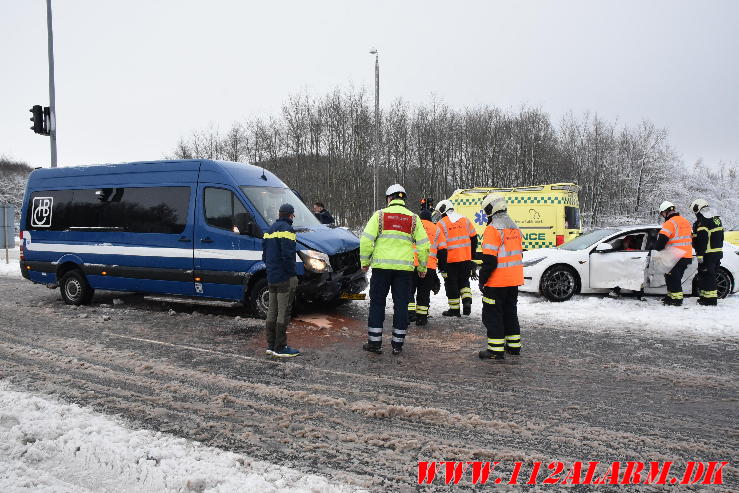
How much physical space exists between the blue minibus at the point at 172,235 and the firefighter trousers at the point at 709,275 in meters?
6.39

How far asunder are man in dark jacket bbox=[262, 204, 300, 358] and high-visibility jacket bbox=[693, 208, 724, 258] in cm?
788

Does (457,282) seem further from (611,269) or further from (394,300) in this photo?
(611,269)

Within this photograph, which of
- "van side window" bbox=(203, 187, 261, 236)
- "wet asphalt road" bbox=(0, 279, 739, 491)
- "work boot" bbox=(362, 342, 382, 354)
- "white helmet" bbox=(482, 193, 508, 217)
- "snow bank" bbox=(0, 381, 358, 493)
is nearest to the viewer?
"snow bank" bbox=(0, 381, 358, 493)

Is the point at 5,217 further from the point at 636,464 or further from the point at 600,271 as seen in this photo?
the point at 636,464

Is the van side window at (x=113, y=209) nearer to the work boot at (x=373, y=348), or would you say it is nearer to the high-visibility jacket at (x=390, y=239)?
the high-visibility jacket at (x=390, y=239)

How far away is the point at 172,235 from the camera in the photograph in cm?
823

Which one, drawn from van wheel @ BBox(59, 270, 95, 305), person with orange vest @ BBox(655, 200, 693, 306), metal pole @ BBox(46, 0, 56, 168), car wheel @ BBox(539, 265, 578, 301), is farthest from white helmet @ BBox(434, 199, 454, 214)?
metal pole @ BBox(46, 0, 56, 168)

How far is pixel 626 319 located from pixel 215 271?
6875 mm

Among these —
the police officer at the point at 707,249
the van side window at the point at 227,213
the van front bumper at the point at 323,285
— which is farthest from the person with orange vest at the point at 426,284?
the police officer at the point at 707,249

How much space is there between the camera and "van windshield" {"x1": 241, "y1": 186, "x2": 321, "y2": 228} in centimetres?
776

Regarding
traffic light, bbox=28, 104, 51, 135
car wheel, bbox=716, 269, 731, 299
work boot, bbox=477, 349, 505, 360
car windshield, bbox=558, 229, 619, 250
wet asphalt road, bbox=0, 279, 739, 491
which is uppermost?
traffic light, bbox=28, 104, 51, 135

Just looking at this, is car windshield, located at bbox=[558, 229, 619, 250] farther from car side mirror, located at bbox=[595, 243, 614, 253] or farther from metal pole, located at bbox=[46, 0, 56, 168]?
metal pole, located at bbox=[46, 0, 56, 168]

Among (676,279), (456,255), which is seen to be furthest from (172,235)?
(676,279)

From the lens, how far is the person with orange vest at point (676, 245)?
28.8 feet
